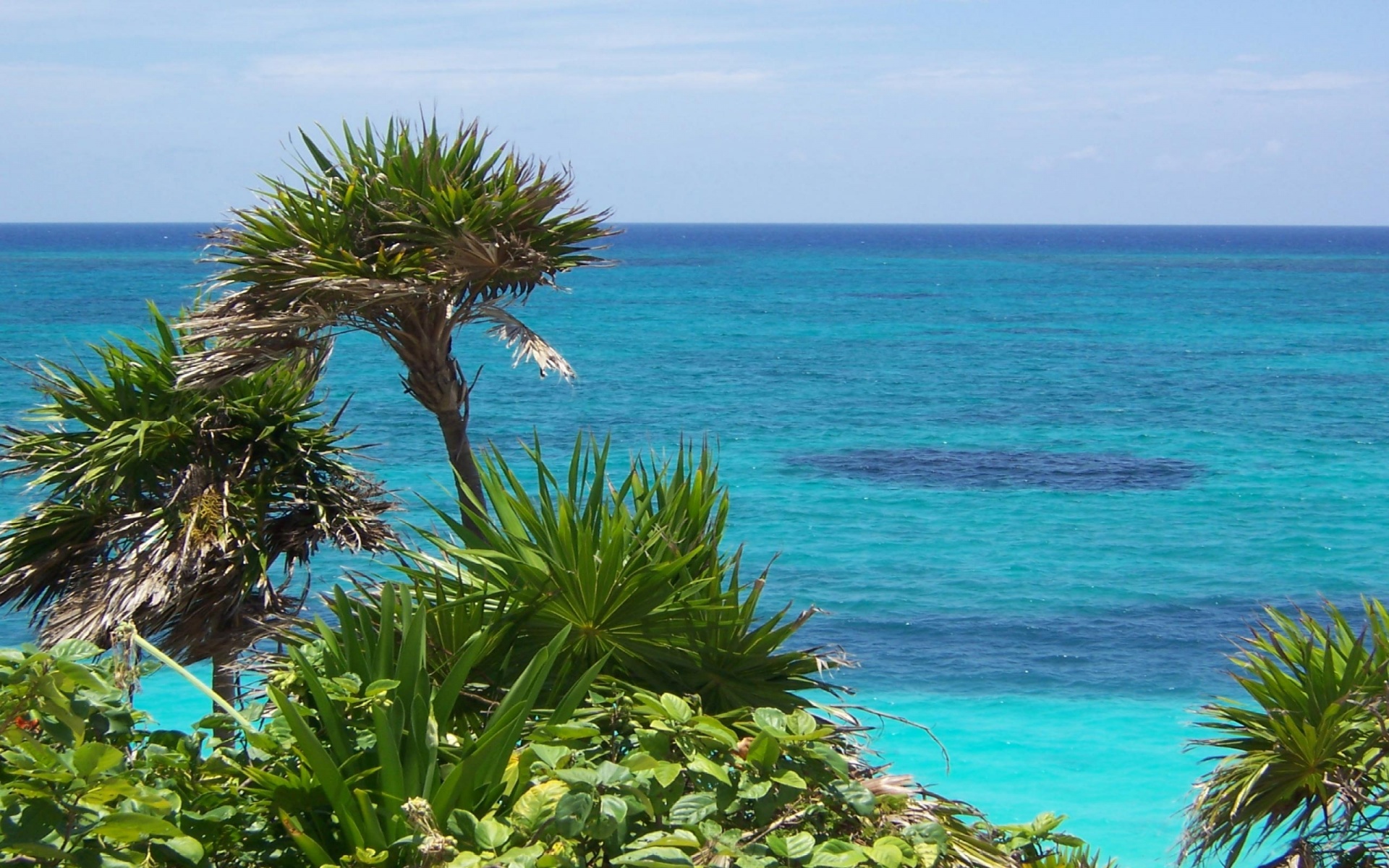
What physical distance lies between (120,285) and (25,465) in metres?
77.5

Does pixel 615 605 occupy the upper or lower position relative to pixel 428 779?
upper

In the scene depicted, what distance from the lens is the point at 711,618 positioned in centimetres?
410

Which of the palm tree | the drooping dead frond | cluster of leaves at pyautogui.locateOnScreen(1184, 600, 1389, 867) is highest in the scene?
the drooping dead frond

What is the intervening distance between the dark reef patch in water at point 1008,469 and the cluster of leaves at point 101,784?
2351 cm

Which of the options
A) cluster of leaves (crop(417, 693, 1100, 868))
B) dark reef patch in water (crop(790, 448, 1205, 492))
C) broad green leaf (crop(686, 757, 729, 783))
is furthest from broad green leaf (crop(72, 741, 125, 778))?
dark reef patch in water (crop(790, 448, 1205, 492))

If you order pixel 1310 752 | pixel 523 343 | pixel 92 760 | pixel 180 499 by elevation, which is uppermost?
pixel 523 343

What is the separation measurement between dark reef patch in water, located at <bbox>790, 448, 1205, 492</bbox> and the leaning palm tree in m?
20.1

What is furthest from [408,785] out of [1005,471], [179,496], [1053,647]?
[1005,471]

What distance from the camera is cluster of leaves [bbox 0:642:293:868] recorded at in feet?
8.05

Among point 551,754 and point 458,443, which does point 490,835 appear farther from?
point 458,443

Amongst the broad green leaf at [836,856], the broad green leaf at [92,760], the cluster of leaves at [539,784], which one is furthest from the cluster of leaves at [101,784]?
the broad green leaf at [836,856]

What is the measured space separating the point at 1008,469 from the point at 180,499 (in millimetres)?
23222

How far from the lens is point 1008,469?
2795cm

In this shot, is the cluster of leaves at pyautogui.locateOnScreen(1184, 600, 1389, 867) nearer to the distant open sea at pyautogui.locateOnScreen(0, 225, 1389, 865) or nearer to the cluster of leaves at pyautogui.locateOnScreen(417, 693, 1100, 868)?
the distant open sea at pyautogui.locateOnScreen(0, 225, 1389, 865)
